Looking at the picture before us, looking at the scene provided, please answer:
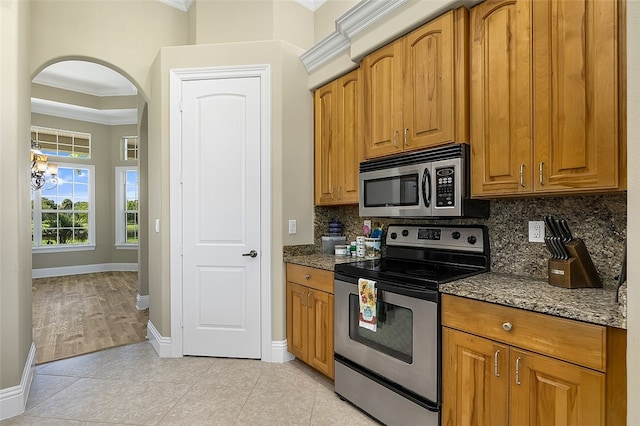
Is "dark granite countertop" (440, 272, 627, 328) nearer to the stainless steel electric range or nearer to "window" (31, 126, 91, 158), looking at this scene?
the stainless steel electric range

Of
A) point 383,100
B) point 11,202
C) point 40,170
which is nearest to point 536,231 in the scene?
point 383,100

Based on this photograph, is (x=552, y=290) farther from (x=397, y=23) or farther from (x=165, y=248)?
(x=165, y=248)

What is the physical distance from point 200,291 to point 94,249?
226 inches

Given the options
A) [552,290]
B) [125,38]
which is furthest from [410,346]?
[125,38]

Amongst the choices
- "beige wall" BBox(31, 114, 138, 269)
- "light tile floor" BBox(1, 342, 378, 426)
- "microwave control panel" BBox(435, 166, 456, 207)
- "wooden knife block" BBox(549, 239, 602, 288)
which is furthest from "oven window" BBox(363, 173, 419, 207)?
"beige wall" BBox(31, 114, 138, 269)

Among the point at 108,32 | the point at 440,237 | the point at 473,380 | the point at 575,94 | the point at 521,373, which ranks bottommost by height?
the point at 473,380

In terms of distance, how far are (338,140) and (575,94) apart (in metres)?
1.71

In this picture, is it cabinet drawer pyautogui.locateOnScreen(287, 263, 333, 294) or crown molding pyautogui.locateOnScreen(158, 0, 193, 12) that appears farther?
crown molding pyautogui.locateOnScreen(158, 0, 193, 12)

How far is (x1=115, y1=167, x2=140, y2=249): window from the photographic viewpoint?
24.5 feet

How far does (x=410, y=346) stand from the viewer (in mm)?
1868

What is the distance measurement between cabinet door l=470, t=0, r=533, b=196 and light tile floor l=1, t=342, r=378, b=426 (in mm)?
1644

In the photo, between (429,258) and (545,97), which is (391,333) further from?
(545,97)

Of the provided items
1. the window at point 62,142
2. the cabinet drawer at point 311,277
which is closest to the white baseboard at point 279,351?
the cabinet drawer at point 311,277

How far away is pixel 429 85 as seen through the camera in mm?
2074
